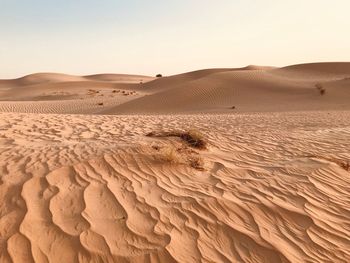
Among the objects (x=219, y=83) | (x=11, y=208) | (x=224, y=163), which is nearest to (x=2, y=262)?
(x=11, y=208)

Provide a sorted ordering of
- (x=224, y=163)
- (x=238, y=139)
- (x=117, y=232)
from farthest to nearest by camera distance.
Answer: (x=238, y=139) < (x=224, y=163) < (x=117, y=232)

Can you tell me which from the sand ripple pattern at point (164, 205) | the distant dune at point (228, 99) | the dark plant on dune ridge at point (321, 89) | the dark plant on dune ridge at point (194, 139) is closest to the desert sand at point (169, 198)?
the sand ripple pattern at point (164, 205)

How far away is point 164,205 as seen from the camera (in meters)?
3.50

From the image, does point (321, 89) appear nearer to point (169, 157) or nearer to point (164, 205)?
point (169, 157)

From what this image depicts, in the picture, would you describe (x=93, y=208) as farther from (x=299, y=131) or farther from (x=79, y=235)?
(x=299, y=131)

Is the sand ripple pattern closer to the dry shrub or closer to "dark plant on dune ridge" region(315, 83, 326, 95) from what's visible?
the dry shrub

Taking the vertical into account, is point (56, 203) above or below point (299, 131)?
above

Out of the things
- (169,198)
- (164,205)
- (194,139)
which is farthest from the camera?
(194,139)

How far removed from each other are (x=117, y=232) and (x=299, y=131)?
675cm

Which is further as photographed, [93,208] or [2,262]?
[93,208]

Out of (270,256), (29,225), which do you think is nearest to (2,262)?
(29,225)

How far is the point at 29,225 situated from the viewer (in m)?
3.00

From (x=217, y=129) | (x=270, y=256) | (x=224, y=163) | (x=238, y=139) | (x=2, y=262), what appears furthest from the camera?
(x=217, y=129)

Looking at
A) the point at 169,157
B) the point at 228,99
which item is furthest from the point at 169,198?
the point at 228,99
